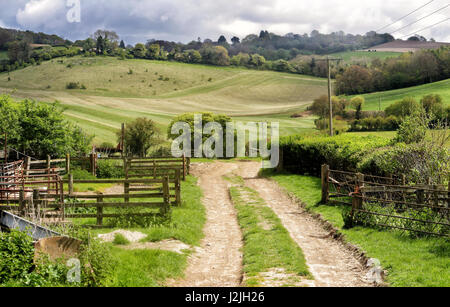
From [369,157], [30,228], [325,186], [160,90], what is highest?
[160,90]

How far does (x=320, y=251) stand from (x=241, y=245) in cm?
246

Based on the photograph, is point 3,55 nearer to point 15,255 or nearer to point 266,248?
point 266,248

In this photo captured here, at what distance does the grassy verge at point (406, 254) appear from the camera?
920 centimetres

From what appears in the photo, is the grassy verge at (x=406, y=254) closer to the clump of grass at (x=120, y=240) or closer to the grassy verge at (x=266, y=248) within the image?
the grassy verge at (x=266, y=248)

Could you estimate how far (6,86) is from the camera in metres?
99.4

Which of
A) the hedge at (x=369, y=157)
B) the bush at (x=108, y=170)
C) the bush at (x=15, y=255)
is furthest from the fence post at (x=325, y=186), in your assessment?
the bush at (x=108, y=170)

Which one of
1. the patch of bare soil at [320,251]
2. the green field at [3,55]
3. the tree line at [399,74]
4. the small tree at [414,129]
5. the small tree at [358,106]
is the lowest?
the patch of bare soil at [320,251]

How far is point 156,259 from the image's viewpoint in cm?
1026

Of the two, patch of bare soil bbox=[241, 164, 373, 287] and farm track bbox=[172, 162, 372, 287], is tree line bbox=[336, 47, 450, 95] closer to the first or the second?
farm track bbox=[172, 162, 372, 287]

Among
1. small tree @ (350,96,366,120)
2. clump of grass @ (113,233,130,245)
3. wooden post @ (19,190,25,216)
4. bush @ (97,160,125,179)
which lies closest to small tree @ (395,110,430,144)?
clump of grass @ (113,233,130,245)

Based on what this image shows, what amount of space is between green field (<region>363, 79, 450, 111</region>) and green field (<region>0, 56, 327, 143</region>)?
491 inches

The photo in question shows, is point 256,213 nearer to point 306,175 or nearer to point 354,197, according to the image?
point 354,197

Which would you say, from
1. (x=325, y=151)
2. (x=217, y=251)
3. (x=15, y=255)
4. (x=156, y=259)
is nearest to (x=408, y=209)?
(x=217, y=251)
